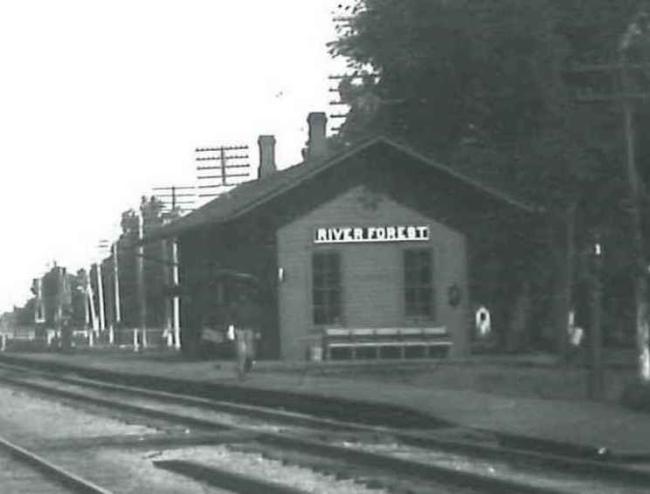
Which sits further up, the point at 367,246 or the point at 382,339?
the point at 367,246

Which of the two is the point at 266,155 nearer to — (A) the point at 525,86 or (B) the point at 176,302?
(B) the point at 176,302

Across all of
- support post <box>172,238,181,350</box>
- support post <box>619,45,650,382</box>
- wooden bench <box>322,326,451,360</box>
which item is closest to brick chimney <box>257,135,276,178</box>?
support post <box>172,238,181,350</box>

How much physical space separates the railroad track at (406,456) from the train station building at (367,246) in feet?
56.5

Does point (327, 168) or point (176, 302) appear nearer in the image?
point (327, 168)

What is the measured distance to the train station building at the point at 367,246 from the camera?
4681 cm

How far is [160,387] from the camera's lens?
132ft

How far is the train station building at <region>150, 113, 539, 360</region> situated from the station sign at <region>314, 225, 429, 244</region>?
0.03m

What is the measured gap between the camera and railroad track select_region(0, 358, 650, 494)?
15.3 meters

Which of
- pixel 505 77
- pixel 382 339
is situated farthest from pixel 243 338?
pixel 382 339

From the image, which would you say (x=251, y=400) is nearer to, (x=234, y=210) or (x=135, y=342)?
(x=234, y=210)

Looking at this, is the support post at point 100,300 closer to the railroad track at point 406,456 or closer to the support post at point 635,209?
the railroad track at point 406,456

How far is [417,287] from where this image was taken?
4744 cm

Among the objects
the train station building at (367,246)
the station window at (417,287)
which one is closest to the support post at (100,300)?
the train station building at (367,246)

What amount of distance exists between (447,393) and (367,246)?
1784 cm
